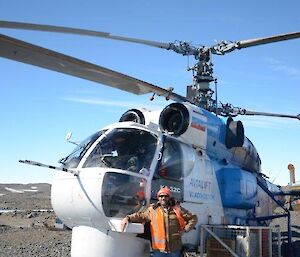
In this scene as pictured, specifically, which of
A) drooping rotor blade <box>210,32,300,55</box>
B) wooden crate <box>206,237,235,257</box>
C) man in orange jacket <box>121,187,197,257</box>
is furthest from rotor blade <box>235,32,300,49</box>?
wooden crate <box>206,237,235,257</box>

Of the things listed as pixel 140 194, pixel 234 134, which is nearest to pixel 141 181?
pixel 140 194

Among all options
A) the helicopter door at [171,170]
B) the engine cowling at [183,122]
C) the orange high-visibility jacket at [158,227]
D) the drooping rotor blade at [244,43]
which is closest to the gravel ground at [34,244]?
the helicopter door at [171,170]

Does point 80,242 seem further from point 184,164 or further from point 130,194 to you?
point 184,164

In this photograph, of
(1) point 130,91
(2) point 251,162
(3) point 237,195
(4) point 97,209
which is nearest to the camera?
(4) point 97,209

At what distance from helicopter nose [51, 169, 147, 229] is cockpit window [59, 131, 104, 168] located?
0.37 metres

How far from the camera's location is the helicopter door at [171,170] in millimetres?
6527

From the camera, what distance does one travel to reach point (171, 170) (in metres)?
6.80

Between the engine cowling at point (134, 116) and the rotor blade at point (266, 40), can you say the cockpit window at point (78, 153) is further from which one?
the rotor blade at point (266, 40)

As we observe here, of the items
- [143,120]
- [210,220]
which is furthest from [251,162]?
[143,120]

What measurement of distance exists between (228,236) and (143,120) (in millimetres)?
2583

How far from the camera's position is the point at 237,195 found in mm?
7844

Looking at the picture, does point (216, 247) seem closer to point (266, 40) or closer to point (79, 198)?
point (79, 198)

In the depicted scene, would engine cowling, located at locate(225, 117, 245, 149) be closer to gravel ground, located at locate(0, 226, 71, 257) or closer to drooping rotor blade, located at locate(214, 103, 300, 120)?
drooping rotor blade, located at locate(214, 103, 300, 120)

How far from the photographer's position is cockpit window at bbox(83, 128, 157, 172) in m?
6.35
